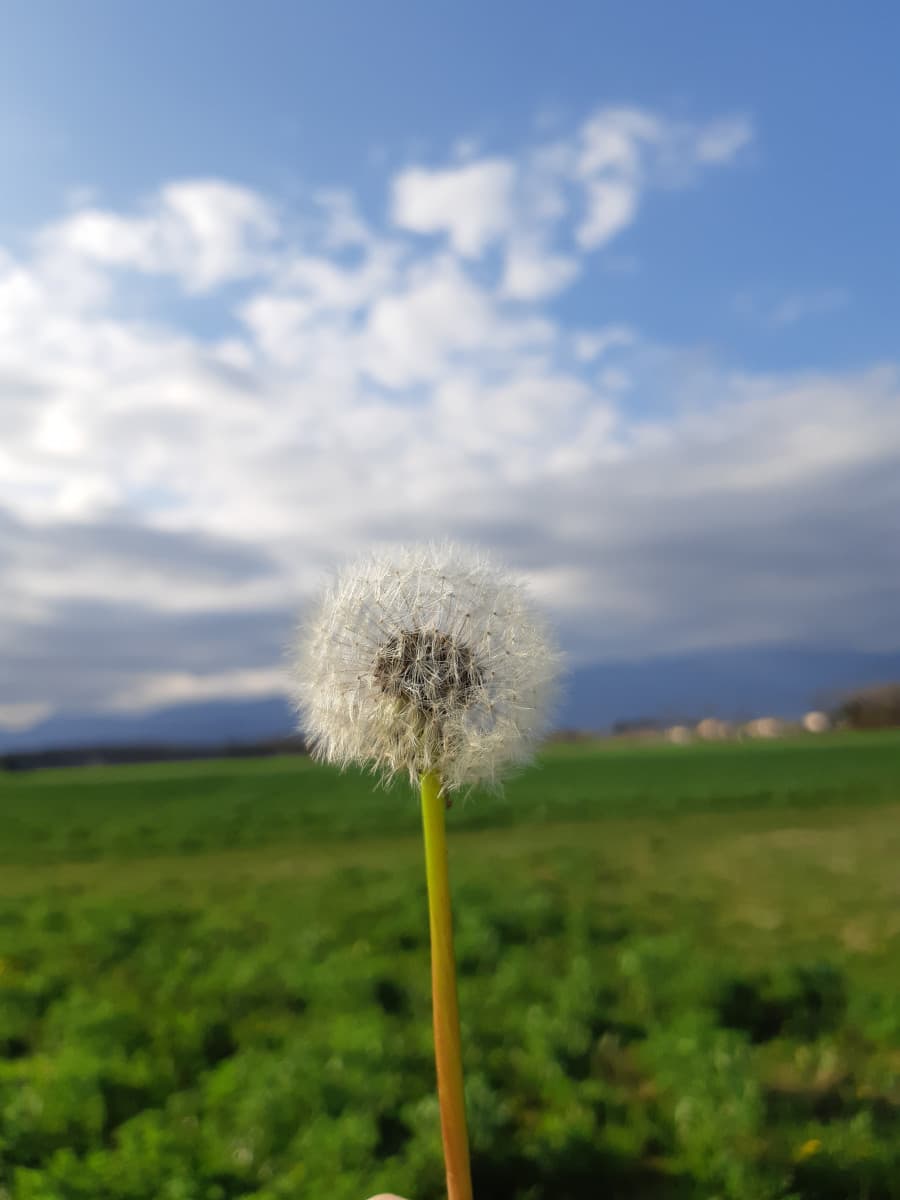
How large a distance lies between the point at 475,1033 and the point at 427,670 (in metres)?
5.63

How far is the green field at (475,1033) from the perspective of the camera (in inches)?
217

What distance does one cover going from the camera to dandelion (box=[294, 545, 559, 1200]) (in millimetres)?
2543

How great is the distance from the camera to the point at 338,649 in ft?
9.12

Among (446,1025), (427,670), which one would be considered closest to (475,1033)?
(446,1025)

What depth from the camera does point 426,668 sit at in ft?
8.63

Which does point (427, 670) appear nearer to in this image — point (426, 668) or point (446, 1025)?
point (426, 668)

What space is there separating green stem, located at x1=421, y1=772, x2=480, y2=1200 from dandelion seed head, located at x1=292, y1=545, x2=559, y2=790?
230mm

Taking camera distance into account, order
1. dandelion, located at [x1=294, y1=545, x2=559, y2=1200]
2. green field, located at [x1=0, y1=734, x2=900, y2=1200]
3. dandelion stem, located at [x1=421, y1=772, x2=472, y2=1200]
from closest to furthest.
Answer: dandelion stem, located at [x1=421, y1=772, x2=472, y2=1200] < dandelion, located at [x1=294, y1=545, x2=559, y2=1200] < green field, located at [x1=0, y1=734, x2=900, y2=1200]

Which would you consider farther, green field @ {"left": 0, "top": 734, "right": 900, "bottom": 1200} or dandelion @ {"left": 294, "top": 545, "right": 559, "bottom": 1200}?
green field @ {"left": 0, "top": 734, "right": 900, "bottom": 1200}

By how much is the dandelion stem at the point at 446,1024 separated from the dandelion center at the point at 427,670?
31 cm

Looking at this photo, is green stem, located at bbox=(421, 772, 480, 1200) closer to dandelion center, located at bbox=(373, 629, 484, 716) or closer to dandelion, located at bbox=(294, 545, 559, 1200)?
dandelion, located at bbox=(294, 545, 559, 1200)

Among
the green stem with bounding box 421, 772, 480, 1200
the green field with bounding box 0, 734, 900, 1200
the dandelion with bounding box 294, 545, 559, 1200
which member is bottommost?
the green field with bounding box 0, 734, 900, 1200

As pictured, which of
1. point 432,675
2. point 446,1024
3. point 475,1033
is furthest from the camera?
point 475,1033

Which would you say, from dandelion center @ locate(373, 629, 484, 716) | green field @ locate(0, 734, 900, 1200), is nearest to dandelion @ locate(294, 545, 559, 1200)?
dandelion center @ locate(373, 629, 484, 716)
